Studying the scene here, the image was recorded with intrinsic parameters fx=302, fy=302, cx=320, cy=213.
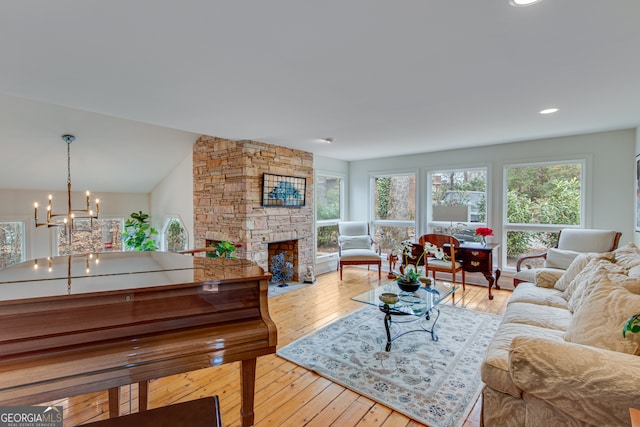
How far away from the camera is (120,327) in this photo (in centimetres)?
141

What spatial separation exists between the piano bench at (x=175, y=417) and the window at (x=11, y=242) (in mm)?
5942

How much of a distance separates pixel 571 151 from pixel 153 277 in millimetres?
5253

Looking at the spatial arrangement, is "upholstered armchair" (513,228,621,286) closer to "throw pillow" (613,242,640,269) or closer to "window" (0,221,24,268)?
"throw pillow" (613,242,640,269)

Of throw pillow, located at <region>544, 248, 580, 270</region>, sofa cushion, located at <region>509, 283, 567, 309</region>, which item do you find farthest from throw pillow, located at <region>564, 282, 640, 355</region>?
throw pillow, located at <region>544, 248, 580, 270</region>

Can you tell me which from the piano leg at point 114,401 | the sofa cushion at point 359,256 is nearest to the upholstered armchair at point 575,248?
the sofa cushion at point 359,256

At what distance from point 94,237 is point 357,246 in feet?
17.6

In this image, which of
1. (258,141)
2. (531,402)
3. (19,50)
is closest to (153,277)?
(19,50)

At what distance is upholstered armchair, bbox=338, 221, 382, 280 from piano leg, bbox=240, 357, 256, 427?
3.65 m

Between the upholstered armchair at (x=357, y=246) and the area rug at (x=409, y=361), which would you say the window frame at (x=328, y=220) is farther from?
the area rug at (x=409, y=361)

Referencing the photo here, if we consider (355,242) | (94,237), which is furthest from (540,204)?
(94,237)

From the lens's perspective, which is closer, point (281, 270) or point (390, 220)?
point (281, 270)

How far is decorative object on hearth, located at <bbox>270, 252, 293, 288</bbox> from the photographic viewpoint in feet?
16.6

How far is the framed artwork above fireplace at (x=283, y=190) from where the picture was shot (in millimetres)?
4590

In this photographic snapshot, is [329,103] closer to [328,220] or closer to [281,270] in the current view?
[281,270]
